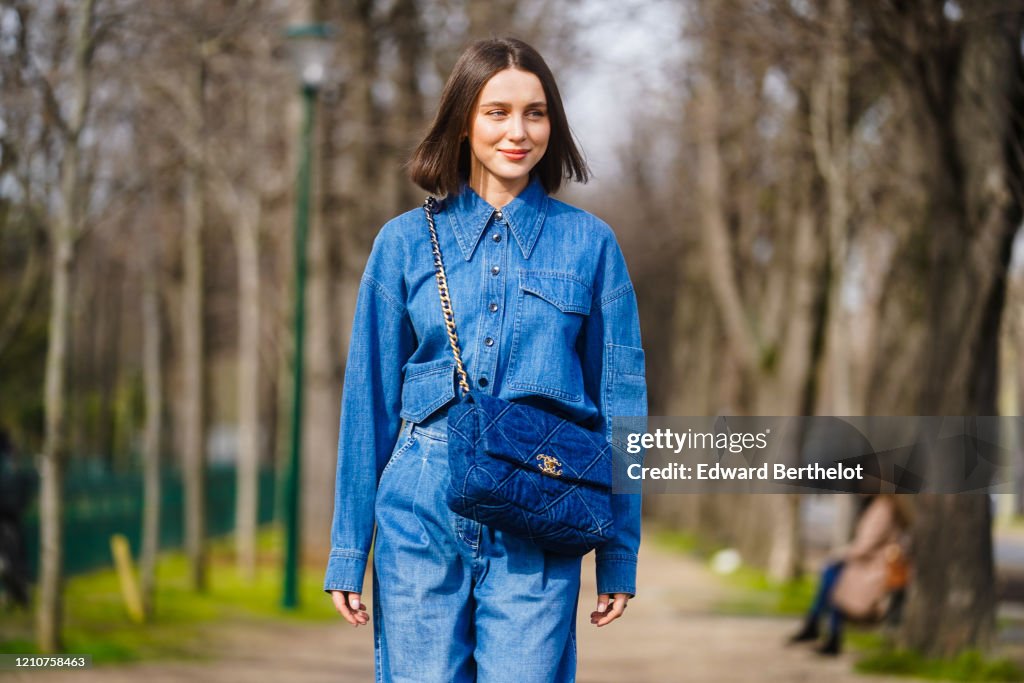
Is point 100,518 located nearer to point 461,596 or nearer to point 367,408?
point 367,408

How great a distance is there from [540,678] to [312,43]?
11245 millimetres

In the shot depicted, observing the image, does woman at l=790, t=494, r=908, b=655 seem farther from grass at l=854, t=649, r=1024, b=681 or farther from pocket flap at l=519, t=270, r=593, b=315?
pocket flap at l=519, t=270, r=593, b=315

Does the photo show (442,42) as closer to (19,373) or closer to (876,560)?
(876,560)

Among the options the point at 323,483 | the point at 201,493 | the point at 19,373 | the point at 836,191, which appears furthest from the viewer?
the point at 19,373

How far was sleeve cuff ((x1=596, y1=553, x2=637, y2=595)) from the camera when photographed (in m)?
3.48

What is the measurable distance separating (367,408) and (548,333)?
450 millimetres

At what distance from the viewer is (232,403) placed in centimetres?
8581

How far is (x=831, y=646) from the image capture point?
11.1m

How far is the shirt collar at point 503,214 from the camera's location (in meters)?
3.58

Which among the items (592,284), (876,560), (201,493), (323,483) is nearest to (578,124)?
(323,483)

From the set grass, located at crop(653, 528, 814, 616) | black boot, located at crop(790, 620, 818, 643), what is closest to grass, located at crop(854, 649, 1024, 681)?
black boot, located at crop(790, 620, 818, 643)

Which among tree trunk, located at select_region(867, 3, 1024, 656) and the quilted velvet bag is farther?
tree trunk, located at select_region(867, 3, 1024, 656)

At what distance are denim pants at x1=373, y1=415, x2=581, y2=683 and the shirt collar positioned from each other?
1.52 ft

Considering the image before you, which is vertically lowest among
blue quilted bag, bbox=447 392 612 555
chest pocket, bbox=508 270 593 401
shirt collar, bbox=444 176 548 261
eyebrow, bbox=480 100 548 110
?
blue quilted bag, bbox=447 392 612 555
